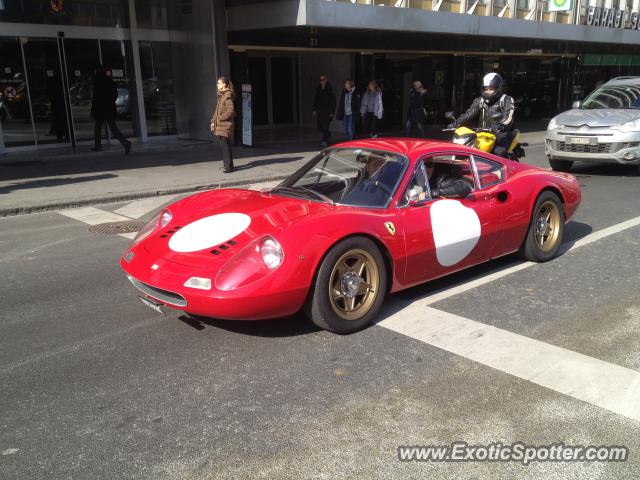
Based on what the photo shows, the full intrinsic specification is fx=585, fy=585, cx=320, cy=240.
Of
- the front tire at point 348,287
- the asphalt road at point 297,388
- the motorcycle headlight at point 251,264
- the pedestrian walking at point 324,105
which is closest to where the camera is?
the asphalt road at point 297,388

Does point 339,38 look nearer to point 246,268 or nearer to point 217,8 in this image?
point 217,8

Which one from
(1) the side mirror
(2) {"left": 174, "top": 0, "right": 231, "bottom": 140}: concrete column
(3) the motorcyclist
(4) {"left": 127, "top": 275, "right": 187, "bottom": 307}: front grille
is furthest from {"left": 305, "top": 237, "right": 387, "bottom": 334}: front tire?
(2) {"left": 174, "top": 0, "right": 231, "bottom": 140}: concrete column

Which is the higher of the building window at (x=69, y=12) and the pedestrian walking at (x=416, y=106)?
the building window at (x=69, y=12)

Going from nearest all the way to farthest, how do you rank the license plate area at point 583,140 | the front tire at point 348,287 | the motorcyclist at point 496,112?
the front tire at point 348,287 < the motorcyclist at point 496,112 < the license plate area at point 583,140

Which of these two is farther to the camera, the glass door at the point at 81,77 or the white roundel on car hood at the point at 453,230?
the glass door at the point at 81,77

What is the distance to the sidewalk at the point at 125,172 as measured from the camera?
32.5ft

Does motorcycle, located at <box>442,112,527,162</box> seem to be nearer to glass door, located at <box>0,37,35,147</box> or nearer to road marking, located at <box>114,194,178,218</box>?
road marking, located at <box>114,194,178,218</box>

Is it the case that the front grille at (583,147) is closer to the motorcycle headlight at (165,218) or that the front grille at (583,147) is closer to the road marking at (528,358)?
the road marking at (528,358)

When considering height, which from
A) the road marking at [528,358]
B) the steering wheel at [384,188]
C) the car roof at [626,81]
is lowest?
the road marking at [528,358]

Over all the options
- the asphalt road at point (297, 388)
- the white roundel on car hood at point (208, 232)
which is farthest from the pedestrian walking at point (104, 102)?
the white roundel on car hood at point (208, 232)

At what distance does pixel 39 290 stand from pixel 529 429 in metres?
4.42

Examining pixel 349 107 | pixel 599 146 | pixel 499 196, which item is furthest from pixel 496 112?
pixel 349 107

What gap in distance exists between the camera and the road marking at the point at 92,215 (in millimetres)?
8484

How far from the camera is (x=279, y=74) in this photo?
21.0 m
